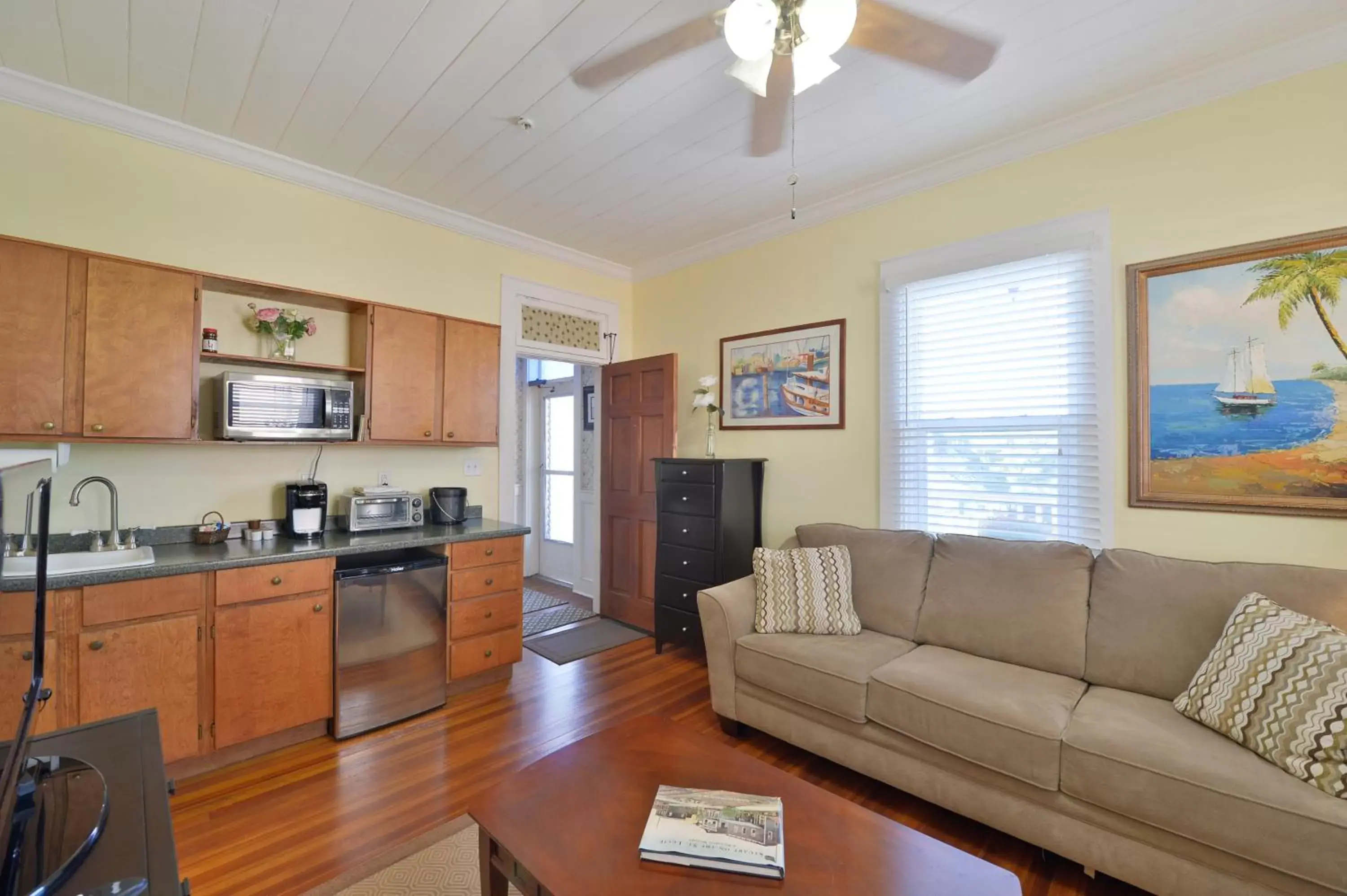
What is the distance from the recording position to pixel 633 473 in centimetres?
430

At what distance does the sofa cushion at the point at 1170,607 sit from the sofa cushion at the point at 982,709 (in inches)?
7.6

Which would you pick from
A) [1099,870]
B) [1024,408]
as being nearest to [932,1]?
[1024,408]

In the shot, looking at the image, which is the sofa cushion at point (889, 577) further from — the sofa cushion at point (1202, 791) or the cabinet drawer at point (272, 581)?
the cabinet drawer at point (272, 581)

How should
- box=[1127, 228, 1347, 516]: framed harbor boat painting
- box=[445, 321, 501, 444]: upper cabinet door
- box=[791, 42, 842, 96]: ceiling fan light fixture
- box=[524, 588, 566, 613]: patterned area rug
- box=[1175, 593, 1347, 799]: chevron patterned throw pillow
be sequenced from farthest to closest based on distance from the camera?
box=[524, 588, 566, 613]: patterned area rug
box=[445, 321, 501, 444]: upper cabinet door
box=[1127, 228, 1347, 516]: framed harbor boat painting
box=[791, 42, 842, 96]: ceiling fan light fixture
box=[1175, 593, 1347, 799]: chevron patterned throw pillow

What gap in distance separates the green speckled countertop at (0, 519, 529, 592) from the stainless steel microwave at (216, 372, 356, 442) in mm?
513

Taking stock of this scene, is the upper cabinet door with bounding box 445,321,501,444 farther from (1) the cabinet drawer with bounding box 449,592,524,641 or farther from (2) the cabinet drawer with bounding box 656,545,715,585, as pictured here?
(2) the cabinet drawer with bounding box 656,545,715,585

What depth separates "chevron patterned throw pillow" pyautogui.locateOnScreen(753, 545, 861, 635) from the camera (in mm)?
2721

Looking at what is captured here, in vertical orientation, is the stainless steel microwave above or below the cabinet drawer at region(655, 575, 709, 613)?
above

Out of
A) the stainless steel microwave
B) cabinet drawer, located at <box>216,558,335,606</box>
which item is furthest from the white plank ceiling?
cabinet drawer, located at <box>216,558,335,606</box>

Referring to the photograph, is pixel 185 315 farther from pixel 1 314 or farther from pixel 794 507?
pixel 794 507

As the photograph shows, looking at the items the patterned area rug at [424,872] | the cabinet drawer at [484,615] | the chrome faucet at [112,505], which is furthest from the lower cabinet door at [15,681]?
the cabinet drawer at [484,615]

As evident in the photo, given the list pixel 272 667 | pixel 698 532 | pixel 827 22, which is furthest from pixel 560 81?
pixel 272 667

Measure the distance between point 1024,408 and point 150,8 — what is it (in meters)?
3.77

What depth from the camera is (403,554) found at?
3023mm
